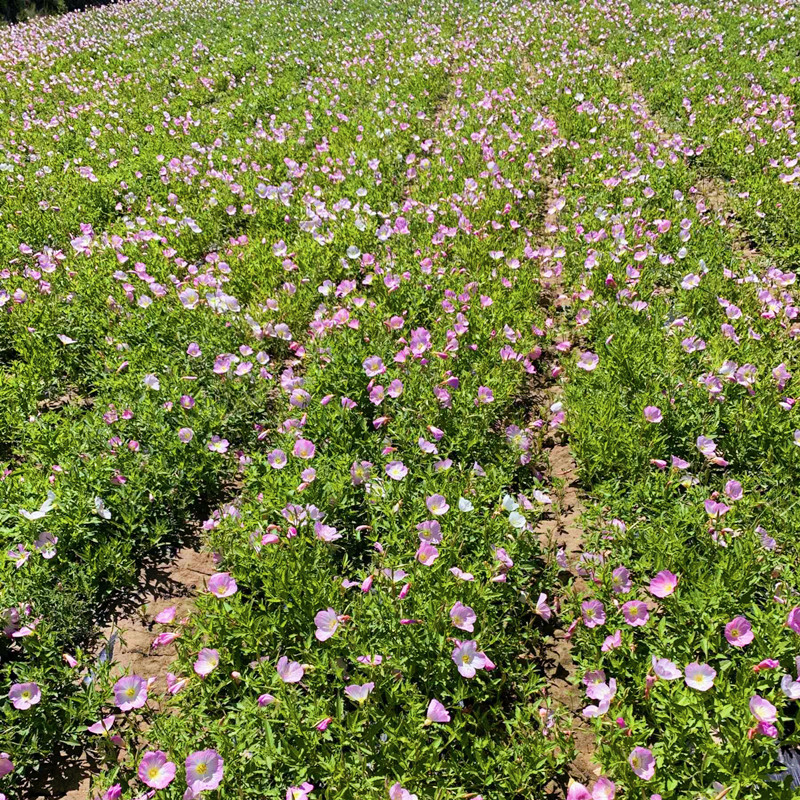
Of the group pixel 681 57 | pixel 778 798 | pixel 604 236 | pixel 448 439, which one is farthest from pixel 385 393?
pixel 681 57

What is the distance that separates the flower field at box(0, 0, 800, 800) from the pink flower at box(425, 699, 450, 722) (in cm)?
4

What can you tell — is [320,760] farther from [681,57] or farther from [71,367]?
[681,57]

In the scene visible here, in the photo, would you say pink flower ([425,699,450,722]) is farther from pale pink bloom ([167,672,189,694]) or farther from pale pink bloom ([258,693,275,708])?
pale pink bloom ([167,672,189,694])

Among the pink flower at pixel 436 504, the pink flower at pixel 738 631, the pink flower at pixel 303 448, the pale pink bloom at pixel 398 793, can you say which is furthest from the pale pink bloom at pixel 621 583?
the pink flower at pixel 303 448

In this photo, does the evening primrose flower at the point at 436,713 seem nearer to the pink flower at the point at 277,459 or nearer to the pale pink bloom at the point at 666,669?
the pale pink bloom at the point at 666,669

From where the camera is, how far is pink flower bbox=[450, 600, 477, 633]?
2.43m

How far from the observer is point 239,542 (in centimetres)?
289

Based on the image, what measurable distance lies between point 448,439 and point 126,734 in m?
2.12

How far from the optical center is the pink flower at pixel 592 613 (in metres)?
2.54

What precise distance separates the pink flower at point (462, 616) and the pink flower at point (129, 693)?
1.26 m

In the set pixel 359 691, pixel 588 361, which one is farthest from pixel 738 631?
pixel 588 361

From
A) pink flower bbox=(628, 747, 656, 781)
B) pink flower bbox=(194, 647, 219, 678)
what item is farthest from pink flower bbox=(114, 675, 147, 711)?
pink flower bbox=(628, 747, 656, 781)

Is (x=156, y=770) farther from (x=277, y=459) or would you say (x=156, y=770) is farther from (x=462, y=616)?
(x=277, y=459)

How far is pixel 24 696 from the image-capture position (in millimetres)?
2277
